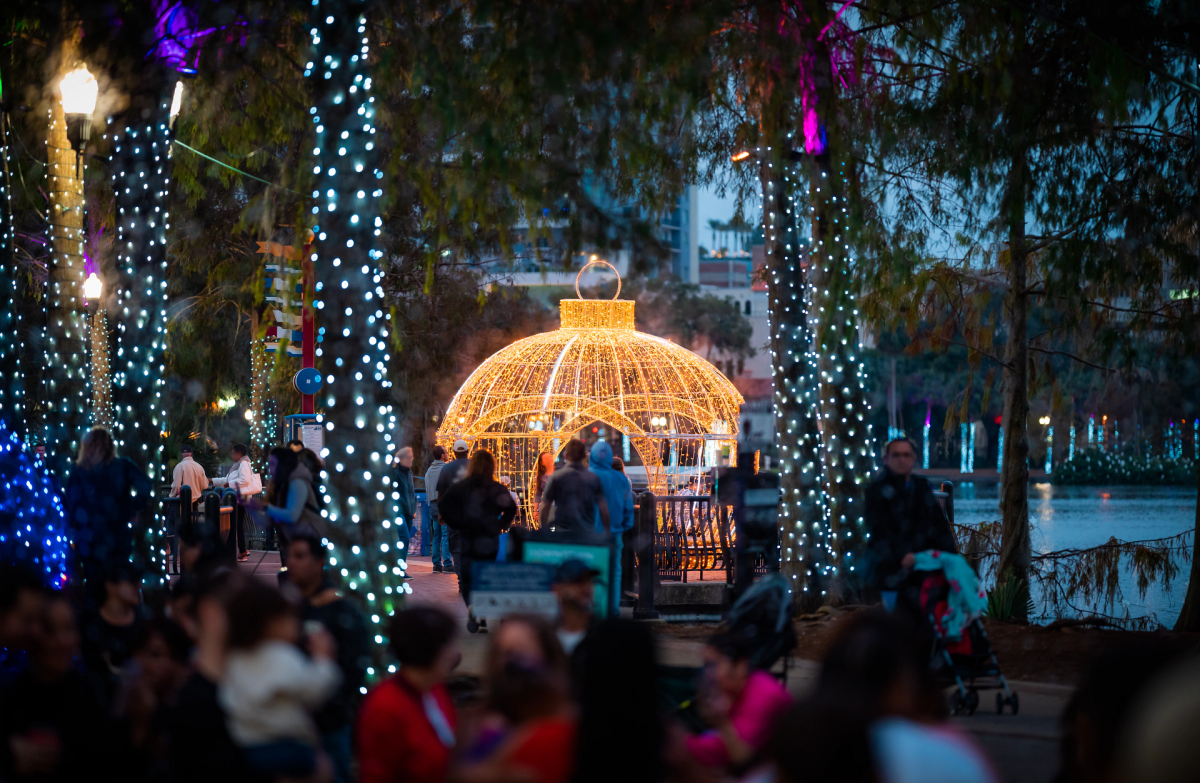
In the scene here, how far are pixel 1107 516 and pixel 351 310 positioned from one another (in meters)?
28.2

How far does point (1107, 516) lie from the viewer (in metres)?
31.5

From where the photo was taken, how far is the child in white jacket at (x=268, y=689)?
3832mm

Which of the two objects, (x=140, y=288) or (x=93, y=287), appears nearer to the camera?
(x=140, y=288)

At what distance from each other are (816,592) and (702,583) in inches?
108

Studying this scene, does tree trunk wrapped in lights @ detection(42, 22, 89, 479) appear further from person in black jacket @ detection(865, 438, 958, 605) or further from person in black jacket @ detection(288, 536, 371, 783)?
person in black jacket @ detection(865, 438, 958, 605)

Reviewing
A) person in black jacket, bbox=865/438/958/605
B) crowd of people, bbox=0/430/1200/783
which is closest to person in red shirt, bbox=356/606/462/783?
crowd of people, bbox=0/430/1200/783

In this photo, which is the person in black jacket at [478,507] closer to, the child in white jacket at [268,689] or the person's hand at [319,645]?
the person's hand at [319,645]

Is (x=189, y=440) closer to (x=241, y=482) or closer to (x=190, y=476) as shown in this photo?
(x=241, y=482)

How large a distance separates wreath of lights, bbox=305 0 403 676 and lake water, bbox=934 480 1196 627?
363 inches

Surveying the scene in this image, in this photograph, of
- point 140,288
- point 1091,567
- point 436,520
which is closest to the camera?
point 140,288

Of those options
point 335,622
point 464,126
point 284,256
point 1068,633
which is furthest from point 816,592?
point 284,256

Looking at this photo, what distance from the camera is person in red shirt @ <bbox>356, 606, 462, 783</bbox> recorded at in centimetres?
417

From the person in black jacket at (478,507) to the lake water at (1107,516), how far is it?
7.39 meters

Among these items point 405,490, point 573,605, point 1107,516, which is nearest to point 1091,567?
point 405,490
